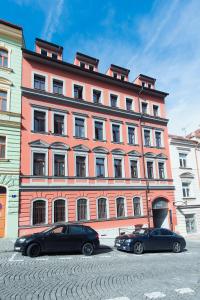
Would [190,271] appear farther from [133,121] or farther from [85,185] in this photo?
[133,121]

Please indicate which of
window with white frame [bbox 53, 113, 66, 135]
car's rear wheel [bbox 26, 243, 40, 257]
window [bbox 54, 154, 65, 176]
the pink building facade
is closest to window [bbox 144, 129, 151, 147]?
the pink building facade

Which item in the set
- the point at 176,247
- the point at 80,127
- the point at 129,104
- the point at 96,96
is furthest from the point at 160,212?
the point at 96,96

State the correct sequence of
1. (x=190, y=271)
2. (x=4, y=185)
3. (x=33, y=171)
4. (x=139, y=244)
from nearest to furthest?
(x=190, y=271) → (x=139, y=244) → (x=4, y=185) → (x=33, y=171)

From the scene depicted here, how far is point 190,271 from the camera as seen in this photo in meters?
10.2

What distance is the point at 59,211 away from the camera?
19156 millimetres

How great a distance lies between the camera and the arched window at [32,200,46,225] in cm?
1806

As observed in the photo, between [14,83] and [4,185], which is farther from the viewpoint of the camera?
[14,83]

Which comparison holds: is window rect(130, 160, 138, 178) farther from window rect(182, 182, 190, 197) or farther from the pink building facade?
window rect(182, 182, 190, 197)

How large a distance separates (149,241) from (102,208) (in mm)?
7373

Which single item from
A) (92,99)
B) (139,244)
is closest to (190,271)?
(139,244)

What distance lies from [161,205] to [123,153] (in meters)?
7.08

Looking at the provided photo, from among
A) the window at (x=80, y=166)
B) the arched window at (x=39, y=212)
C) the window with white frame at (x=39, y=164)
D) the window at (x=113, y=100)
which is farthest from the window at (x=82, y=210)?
the window at (x=113, y=100)

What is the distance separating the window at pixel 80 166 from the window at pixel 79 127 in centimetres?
217

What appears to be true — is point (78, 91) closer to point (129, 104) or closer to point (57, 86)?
point (57, 86)
